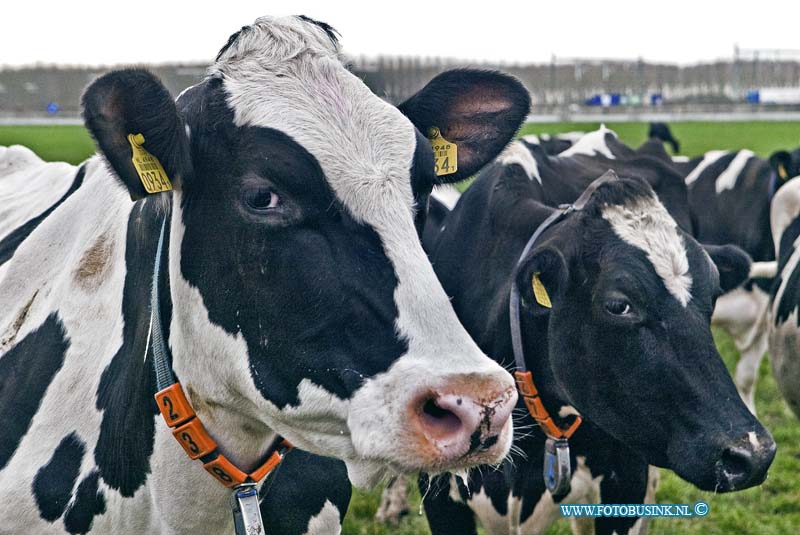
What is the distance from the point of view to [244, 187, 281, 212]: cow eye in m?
2.12

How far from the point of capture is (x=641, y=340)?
3475 mm

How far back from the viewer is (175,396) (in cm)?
234

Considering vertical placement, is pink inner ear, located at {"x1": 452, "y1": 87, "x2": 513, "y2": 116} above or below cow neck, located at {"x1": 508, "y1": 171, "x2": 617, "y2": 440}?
above

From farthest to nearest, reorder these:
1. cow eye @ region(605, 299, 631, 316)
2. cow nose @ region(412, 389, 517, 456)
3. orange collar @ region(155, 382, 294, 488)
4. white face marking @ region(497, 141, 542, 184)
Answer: white face marking @ region(497, 141, 542, 184) → cow eye @ region(605, 299, 631, 316) → orange collar @ region(155, 382, 294, 488) → cow nose @ region(412, 389, 517, 456)

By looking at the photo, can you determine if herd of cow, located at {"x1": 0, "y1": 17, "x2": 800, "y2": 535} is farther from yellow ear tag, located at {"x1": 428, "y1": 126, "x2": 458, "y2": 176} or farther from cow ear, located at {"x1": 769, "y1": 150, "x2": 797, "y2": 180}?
cow ear, located at {"x1": 769, "y1": 150, "x2": 797, "y2": 180}

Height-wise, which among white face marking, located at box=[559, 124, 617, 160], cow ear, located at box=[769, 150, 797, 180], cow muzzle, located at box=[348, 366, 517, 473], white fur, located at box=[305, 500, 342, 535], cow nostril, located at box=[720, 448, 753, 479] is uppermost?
cow muzzle, located at box=[348, 366, 517, 473]

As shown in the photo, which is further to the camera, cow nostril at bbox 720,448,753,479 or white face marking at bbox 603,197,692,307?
white face marking at bbox 603,197,692,307

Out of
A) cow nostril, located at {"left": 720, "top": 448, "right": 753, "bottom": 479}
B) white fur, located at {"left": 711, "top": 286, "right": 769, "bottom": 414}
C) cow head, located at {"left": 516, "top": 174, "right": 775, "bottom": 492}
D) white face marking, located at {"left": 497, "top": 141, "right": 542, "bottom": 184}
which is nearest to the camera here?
cow nostril, located at {"left": 720, "top": 448, "right": 753, "bottom": 479}

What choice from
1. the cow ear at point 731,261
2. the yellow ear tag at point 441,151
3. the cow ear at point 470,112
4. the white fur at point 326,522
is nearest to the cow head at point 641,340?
the cow ear at point 731,261

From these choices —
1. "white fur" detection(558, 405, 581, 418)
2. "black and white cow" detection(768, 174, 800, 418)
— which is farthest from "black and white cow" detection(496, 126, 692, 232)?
"white fur" detection(558, 405, 581, 418)

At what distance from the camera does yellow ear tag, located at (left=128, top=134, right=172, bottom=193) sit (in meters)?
2.18

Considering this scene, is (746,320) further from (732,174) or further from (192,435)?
(192,435)

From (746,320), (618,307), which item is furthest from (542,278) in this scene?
(746,320)

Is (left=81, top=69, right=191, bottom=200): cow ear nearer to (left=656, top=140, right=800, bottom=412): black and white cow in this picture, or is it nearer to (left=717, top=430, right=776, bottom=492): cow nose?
(left=717, top=430, right=776, bottom=492): cow nose
